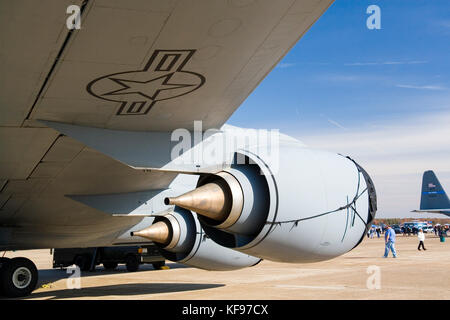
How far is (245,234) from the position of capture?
19.6 feet

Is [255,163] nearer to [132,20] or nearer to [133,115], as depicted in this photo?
[133,115]

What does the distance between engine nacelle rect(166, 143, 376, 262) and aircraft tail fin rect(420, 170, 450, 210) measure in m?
67.8

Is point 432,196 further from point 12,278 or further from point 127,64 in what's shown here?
point 127,64

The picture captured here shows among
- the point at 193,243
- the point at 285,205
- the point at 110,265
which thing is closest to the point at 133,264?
the point at 110,265

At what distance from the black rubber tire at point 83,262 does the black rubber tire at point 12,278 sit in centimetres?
1118

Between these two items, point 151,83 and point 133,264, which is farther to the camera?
point 133,264

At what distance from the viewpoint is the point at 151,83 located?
517 centimetres

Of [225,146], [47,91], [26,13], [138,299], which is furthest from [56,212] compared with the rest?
[26,13]

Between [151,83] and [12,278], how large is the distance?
847 centimetres

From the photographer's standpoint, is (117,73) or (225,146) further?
(225,146)

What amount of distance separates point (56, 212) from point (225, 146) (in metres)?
5.18

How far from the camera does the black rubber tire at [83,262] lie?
22.7 metres

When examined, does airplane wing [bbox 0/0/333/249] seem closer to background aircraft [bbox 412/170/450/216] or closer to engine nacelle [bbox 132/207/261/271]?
engine nacelle [bbox 132/207/261/271]

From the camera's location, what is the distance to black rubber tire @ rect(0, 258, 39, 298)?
450 inches
